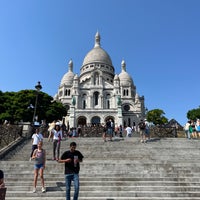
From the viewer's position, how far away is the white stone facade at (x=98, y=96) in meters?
43.2

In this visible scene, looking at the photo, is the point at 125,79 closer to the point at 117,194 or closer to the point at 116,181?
the point at 116,181

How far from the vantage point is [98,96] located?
4822 centimetres

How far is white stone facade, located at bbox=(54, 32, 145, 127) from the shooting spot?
4322 cm

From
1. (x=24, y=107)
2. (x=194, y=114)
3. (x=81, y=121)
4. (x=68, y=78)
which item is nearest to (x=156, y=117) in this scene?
(x=194, y=114)

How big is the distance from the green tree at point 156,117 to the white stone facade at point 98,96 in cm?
457

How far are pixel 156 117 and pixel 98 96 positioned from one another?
20902 millimetres

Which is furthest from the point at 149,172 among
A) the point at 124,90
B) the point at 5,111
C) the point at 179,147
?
the point at 124,90

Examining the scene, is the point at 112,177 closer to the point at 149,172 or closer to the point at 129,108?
the point at 149,172

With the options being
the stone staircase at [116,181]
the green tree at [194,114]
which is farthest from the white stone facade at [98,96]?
the stone staircase at [116,181]

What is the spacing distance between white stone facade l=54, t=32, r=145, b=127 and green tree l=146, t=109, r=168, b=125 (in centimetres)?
457

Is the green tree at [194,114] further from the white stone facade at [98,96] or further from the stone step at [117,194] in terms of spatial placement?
the stone step at [117,194]

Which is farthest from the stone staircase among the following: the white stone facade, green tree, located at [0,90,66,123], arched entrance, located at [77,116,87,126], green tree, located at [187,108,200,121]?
green tree, located at [187,108,200,121]

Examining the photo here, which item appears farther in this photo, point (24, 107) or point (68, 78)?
point (68, 78)

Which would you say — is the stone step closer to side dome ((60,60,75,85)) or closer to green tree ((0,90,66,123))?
green tree ((0,90,66,123))
